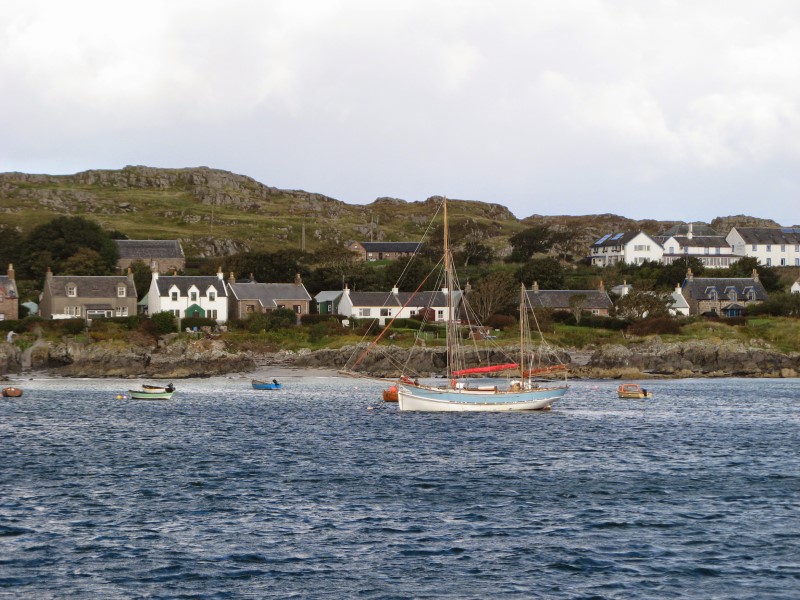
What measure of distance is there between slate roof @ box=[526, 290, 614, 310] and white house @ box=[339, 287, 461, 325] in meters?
10.5

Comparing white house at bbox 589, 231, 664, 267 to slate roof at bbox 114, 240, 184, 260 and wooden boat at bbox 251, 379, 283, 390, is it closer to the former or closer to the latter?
slate roof at bbox 114, 240, 184, 260

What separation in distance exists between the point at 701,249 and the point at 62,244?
10807 centimetres

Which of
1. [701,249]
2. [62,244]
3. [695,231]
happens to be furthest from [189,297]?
[695,231]

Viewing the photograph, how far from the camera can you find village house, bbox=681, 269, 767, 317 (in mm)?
136625

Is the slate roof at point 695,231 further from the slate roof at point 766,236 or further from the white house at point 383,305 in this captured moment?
the white house at point 383,305

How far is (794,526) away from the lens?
104 ft

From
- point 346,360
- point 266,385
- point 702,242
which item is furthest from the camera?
point 702,242

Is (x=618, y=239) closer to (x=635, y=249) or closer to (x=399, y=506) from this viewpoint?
(x=635, y=249)

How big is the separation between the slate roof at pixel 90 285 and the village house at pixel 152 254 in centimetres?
2632

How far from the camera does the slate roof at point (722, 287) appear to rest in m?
137

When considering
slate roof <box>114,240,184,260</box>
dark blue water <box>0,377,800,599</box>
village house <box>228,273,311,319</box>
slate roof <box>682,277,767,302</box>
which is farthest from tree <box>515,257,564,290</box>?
dark blue water <box>0,377,800,599</box>

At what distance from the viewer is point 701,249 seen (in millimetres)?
176250

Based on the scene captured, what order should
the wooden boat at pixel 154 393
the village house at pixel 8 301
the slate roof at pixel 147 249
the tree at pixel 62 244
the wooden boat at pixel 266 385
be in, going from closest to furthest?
the wooden boat at pixel 154 393 → the wooden boat at pixel 266 385 → the village house at pixel 8 301 → the tree at pixel 62 244 → the slate roof at pixel 147 249

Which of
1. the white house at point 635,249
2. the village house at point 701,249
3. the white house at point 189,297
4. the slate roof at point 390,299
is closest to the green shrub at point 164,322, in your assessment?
the white house at point 189,297
